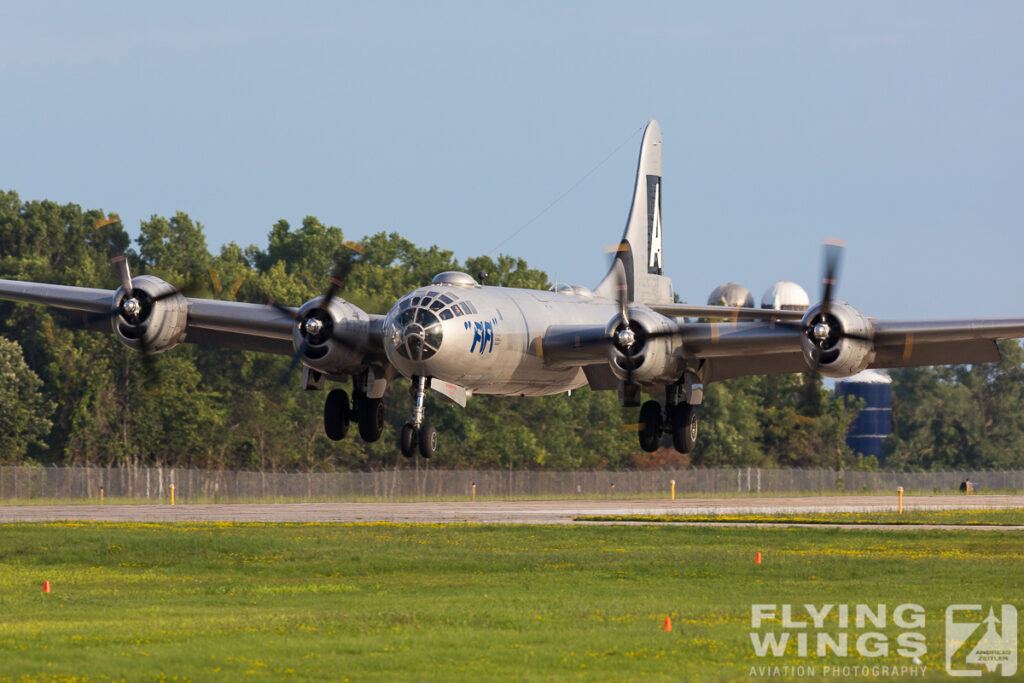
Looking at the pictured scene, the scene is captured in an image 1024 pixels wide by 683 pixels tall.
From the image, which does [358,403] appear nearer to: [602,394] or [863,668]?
[863,668]

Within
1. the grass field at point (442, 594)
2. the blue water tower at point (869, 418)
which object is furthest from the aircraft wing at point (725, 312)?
the blue water tower at point (869, 418)

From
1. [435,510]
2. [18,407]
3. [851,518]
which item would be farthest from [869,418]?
[435,510]

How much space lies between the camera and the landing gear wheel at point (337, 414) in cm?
4403

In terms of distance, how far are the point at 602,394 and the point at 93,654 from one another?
316 feet

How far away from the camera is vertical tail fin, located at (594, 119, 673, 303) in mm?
51938

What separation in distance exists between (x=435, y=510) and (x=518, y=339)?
1167 inches

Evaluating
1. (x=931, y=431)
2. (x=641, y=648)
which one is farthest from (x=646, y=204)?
(x=931, y=431)

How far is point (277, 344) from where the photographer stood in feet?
155

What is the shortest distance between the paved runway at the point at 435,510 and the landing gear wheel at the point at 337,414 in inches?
614

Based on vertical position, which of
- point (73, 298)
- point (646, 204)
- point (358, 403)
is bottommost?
point (358, 403)

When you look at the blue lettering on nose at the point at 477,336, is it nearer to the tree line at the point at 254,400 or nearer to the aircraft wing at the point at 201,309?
the aircraft wing at the point at 201,309

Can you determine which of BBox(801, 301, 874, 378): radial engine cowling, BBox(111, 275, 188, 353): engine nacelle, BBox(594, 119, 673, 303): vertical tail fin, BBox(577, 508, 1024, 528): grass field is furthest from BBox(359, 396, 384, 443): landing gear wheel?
BBox(577, 508, 1024, 528): grass field

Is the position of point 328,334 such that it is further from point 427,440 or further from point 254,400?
point 254,400

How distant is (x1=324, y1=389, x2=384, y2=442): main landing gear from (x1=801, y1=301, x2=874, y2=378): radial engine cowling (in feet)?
43.7
